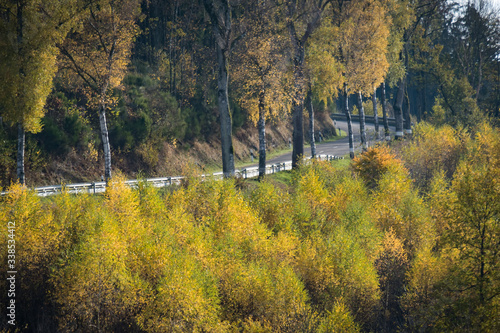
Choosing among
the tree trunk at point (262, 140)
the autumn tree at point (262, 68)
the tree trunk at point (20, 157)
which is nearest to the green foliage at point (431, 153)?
the tree trunk at point (262, 140)

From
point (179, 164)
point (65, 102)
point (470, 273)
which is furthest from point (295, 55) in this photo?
point (470, 273)

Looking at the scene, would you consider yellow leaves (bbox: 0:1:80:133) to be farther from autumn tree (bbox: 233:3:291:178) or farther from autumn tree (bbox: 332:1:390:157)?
autumn tree (bbox: 332:1:390:157)

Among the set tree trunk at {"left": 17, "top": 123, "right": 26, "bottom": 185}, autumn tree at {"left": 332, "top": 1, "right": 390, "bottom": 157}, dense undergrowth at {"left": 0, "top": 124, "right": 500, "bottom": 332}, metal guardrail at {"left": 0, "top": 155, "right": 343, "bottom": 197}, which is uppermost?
autumn tree at {"left": 332, "top": 1, "right": 390, "bottom": 157}

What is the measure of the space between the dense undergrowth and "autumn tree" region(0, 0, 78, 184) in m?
6.11

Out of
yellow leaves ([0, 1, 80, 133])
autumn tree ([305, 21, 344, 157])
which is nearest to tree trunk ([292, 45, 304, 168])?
autumn tree ([305, 21, 344, 157])

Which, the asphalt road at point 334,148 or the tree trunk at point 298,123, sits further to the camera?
the asphalt road at point 334,148

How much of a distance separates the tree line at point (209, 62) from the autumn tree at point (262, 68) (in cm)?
8

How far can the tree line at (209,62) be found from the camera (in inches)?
851

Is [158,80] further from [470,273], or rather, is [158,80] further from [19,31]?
[470,273]

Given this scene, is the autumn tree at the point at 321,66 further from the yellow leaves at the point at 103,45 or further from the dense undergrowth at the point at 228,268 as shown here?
the dense undergrowth at the point at 228,268

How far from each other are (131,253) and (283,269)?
4.88m

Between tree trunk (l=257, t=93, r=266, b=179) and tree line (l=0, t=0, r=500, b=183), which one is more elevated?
tree line (l=0, t=0, r=500, b=183)

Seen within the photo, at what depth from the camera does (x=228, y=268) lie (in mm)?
14766

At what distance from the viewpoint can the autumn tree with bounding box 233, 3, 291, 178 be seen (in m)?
26.7
